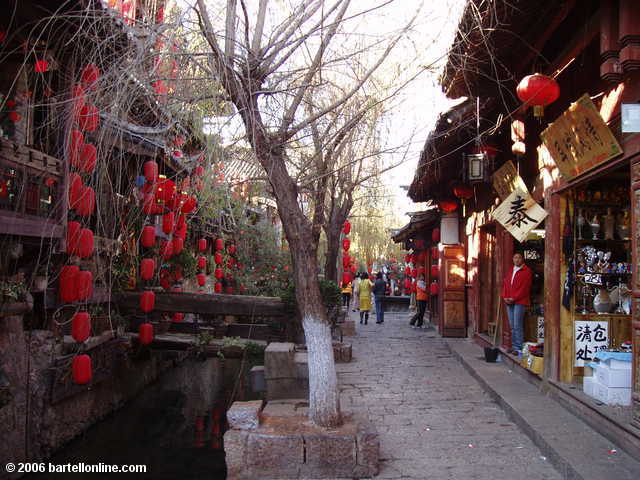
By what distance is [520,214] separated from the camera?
26.1 feet

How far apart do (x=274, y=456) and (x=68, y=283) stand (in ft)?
13.4

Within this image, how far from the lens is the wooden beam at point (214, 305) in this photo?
438 inches

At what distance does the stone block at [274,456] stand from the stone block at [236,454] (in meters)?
0.05

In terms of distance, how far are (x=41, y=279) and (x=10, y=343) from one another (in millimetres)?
973

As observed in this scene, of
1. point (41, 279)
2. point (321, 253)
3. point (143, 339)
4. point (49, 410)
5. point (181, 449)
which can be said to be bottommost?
point (181, 449)

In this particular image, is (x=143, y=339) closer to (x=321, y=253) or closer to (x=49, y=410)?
(x=49, y=410)

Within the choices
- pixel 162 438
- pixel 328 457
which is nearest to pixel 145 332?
pixel 162 438

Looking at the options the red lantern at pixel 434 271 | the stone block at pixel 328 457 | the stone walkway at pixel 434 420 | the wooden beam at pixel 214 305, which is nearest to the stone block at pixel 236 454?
the stone block at pixel 328 457

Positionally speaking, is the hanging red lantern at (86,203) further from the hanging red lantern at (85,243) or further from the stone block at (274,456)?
the stone block at (274,456)

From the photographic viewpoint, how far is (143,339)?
10.2 m

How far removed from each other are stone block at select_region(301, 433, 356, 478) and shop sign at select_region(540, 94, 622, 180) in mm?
3752

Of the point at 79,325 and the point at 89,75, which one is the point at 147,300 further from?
the point at 89,75

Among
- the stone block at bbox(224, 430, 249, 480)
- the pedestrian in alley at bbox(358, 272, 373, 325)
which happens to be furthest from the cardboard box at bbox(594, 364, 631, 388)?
the pedestrian in alley at bbox(358, 272, 373, 325)

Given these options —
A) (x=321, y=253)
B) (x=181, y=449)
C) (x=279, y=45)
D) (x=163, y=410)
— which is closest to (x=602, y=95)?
(x=279, y=45)
